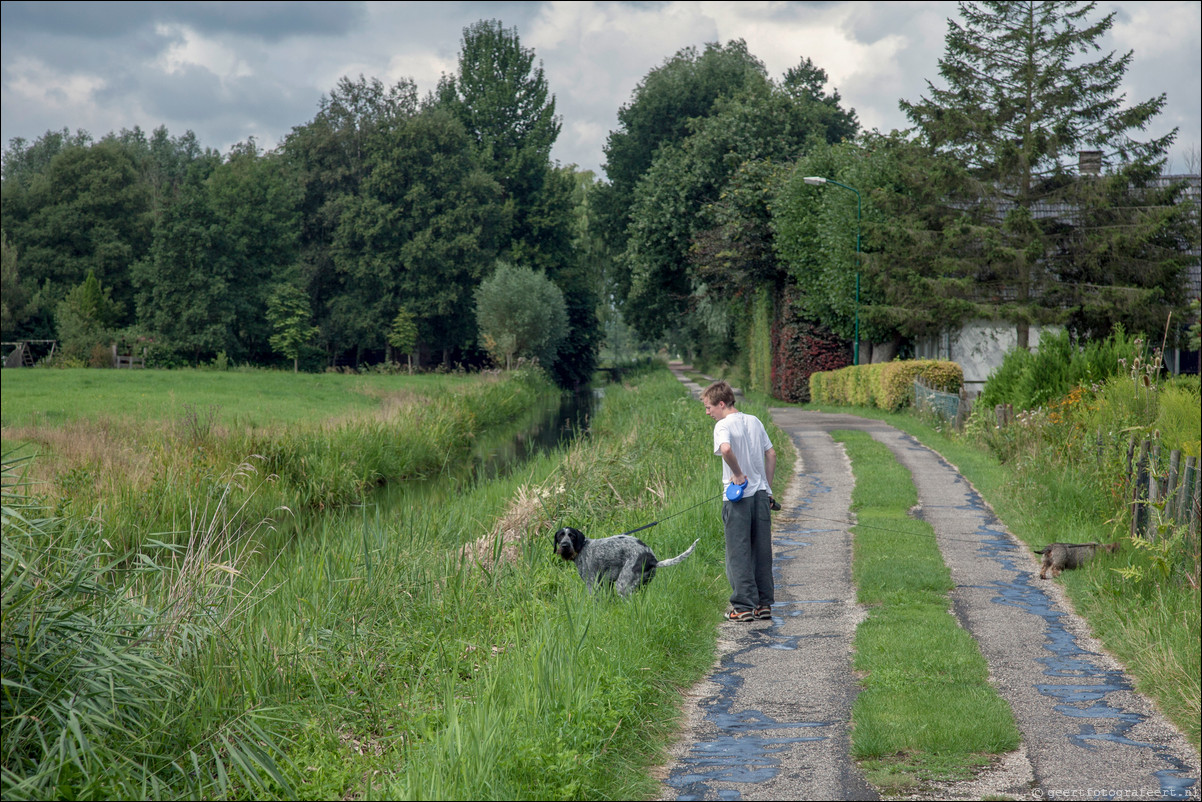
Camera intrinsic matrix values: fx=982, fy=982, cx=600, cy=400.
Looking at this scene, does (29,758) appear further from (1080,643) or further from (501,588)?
(1080,643)

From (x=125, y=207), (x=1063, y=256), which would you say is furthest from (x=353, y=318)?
(x=1063, y=256)

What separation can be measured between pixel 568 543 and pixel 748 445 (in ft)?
5.39

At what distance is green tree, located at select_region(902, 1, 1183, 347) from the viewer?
93.8 feet

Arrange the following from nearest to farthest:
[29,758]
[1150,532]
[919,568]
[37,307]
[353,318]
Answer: [29,758] < [1150,532] < [919,568] < [37,307] < [353,318]

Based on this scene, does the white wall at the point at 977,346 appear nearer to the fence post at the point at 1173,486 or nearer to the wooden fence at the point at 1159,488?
the wooden fence at the point at 1159,488

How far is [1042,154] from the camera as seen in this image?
97.8 feet

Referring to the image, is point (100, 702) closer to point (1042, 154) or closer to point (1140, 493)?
point (1140, 493)

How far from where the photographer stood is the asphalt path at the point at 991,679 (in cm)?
445

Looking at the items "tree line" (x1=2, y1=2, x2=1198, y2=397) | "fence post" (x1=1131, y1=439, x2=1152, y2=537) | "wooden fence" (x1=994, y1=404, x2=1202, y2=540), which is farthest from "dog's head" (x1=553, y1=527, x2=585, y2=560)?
"tree line" (x1=2, y1=2, x2=1198, y2=397)

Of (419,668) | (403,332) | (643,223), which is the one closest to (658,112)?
(643,223)

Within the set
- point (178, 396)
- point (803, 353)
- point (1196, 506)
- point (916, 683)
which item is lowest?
point (916, 683)

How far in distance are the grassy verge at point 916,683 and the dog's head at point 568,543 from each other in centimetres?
227

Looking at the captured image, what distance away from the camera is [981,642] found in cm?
679

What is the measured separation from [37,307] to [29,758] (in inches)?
2239
